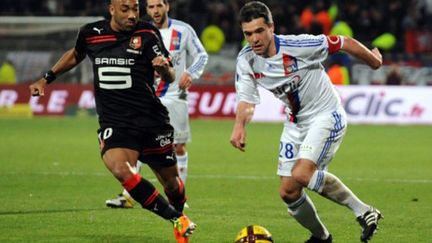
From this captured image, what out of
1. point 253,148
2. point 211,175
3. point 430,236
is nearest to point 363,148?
point 253,148

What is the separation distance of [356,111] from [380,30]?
547 centimetres

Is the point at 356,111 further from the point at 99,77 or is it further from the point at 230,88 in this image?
the point at 99,77

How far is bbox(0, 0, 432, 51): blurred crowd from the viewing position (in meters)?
29.8

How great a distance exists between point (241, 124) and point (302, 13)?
22.9m

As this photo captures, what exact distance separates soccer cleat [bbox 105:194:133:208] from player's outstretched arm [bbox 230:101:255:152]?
334cm

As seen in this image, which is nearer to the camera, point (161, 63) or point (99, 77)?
point (161, 63)

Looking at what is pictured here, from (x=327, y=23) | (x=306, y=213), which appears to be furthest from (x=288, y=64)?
(x=327, y=23)

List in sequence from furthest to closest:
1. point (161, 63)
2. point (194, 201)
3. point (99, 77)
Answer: point (194, 201) → point (99, 77) → point (161, 63)

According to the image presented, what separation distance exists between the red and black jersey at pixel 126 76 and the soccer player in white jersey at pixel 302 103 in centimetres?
84

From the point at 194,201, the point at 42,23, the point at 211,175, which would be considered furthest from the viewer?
the point at 42,23

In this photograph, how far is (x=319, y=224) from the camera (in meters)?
8.91

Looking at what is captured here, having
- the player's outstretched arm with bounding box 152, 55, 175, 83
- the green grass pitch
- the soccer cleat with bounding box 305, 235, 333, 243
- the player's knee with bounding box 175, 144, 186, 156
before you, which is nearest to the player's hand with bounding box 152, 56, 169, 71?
the player's outstretched arm with bounding box 152, 55, 175, 83

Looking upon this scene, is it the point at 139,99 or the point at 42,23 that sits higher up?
the point at 139,99

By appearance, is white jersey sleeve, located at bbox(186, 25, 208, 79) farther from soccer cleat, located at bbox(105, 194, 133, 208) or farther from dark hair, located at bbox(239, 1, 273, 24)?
dark hair, located at bbox(239, 1, 273, 24)
